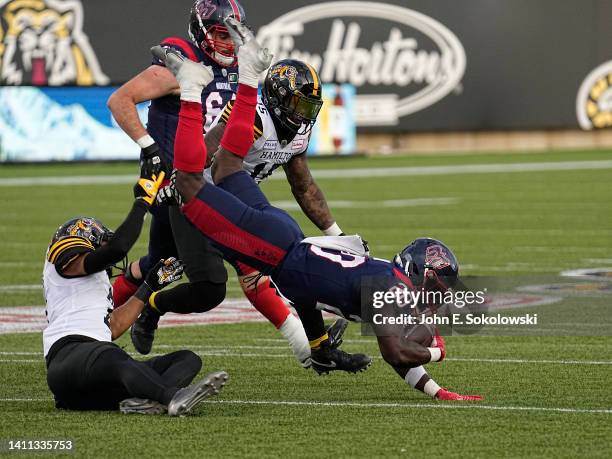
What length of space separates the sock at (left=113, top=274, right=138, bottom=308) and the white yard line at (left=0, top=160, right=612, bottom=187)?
47.1ft

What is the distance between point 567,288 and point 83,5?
20.8 m

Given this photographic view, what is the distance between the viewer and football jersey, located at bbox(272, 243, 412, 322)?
6.66m

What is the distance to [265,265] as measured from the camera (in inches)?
271

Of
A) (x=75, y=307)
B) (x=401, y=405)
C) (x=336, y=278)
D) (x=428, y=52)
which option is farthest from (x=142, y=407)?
(x=428, y=52)

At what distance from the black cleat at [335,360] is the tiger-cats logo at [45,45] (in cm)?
A: 2173

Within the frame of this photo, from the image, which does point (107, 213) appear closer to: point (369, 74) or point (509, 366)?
point (509, 366)

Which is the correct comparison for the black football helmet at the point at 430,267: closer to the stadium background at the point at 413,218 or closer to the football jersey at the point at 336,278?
the football jersey at the point at 336,278

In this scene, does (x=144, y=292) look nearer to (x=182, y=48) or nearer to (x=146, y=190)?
(x=146, y=190)

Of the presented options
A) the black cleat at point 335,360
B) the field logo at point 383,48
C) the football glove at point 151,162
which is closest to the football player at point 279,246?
the black cleat at point 335,360

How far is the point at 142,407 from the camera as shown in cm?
641

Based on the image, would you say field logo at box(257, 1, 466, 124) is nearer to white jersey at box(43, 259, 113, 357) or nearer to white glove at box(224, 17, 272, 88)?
white glove at box(224, 17, 272, 88)

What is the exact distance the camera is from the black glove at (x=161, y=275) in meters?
7.56

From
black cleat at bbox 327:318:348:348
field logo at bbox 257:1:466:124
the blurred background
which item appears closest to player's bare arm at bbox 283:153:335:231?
black cleat at bbox 327:318:348:348

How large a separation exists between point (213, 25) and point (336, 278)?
199cm
